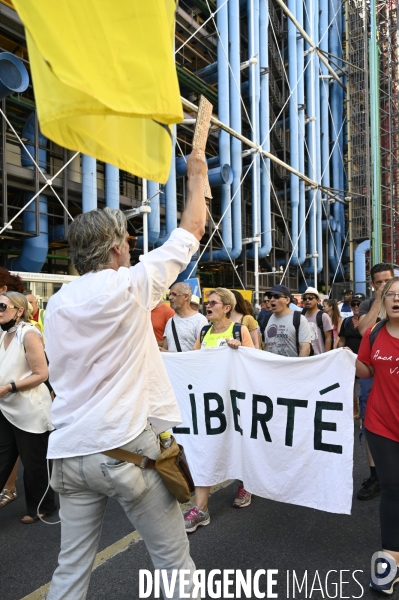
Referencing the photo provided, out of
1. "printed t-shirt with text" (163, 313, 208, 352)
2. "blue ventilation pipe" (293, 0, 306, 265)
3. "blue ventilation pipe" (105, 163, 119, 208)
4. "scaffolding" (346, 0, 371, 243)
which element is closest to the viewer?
"printed t-shirt with text" (163, 313, 208, 352)

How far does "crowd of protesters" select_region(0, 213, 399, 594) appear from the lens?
2.80 meters

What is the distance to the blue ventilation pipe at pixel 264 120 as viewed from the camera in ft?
60.4

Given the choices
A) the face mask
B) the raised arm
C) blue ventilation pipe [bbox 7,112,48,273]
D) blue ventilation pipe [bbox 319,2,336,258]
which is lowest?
the face mask

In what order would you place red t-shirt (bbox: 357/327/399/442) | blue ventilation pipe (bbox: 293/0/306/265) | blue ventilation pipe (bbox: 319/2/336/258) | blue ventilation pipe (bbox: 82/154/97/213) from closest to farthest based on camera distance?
red t-shirt (bbox: 357/327/399/442), blue ventilation pipe (bbox: 82/154/97/213), blue ventilation pipe (bbox: 293/0/306/265), blue ventilation pipe (bbox: 319/2/336/258)

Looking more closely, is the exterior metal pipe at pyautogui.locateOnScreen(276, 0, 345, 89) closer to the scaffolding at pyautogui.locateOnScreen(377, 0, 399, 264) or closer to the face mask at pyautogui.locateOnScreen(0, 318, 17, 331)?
the scaffolding at pyautogui.locateOnScreen(377, 0, 399, 264)

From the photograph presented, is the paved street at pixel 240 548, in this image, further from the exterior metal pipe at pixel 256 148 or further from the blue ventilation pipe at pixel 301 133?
the blue ventilation pipe at pixel 301 133

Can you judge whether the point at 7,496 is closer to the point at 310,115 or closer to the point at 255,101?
the point at 255,101

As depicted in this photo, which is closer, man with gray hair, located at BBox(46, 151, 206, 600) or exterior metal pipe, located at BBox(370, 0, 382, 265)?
man with gray hair, located at BBox(46, 151, 206, 600)

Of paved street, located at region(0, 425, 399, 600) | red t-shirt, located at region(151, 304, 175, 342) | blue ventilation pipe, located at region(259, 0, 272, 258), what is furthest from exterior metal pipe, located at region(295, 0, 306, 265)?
paved street, located at region(0, 425, 399, 600)

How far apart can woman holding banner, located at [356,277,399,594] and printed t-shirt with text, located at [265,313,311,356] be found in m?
1.91

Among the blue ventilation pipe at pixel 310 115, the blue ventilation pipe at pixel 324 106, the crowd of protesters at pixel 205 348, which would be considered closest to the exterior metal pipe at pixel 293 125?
the blue ventilation pipe at pixel 310 115

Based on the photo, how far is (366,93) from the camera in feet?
85.5

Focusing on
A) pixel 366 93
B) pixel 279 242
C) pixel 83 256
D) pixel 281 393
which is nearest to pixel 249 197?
pixel 279 242

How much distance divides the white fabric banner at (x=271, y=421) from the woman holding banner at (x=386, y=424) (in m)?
0.39
